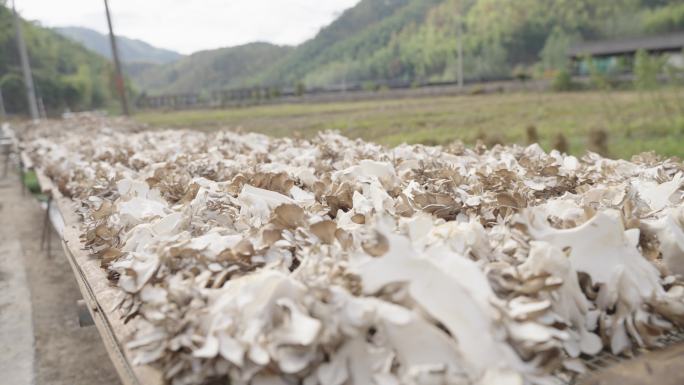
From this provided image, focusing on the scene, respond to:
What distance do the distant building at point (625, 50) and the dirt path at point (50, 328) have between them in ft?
121

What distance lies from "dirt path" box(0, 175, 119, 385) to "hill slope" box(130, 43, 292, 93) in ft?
323

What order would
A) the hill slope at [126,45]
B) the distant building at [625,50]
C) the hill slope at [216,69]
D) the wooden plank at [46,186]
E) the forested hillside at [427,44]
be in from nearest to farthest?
the wooden plank at [46,186] < the distant building at [625,50] < the forested hillside at [427,44] < the hill slope at [216,69] < the hill slope at [126,45]

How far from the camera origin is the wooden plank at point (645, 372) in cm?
100

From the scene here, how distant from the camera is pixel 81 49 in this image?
73.9m

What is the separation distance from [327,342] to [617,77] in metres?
35.1

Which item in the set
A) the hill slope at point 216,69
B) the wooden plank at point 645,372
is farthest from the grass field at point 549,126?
the hill slope at point 216,69

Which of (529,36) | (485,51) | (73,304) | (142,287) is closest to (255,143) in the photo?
(73,304)

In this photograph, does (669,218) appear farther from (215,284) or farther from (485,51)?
(485,51)

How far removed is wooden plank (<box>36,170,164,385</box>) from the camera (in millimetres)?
1102

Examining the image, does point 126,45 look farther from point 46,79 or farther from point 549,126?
point 549,126

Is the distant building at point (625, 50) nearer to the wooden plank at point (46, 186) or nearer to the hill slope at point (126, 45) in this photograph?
the wooden plank at point (46, 186)

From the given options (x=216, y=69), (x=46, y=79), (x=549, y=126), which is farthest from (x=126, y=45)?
(x=549, y=126)

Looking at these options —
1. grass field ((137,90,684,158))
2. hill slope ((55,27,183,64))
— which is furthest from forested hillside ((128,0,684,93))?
hill slope ((55,27,183,64))

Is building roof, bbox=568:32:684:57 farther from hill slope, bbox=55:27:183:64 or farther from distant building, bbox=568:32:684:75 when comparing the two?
hill slope, bbox=55:27:183:64
